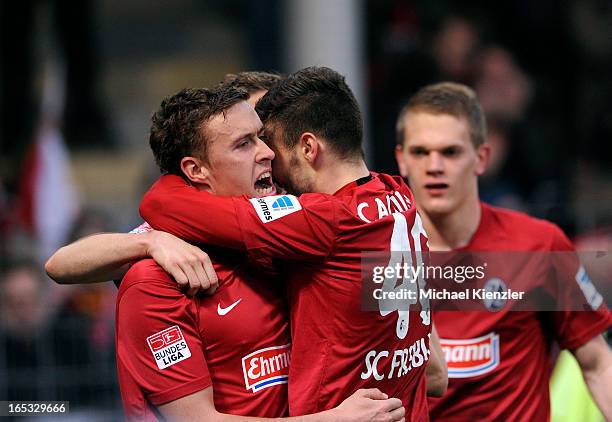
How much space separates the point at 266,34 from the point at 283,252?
675cm

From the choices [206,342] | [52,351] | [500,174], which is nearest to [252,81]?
[206,342]

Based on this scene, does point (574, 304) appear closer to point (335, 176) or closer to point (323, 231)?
point (335, 176)

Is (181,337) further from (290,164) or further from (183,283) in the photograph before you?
(290,164)

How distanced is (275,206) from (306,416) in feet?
2.20

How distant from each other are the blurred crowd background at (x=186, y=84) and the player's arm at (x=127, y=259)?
3.60 metres

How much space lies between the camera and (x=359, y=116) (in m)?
3.90

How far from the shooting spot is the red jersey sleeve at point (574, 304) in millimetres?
4539

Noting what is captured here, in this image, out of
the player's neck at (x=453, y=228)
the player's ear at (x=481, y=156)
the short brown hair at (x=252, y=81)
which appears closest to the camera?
the short brown hair at (x=252, y=81)

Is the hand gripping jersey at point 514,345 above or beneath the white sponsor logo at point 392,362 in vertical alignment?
beneath

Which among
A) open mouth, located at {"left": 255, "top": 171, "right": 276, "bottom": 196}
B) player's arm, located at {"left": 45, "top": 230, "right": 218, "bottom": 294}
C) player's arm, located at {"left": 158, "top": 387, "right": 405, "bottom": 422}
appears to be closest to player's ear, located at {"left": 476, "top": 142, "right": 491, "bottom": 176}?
open mouth, located at {"left": 255, "top": 171, "right": 276, "bottom": 196}

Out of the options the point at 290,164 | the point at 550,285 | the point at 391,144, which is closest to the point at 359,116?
the point at 290,164

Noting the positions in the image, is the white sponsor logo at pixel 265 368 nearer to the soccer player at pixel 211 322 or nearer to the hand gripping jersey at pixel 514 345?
the soccer player at pixel 211 322

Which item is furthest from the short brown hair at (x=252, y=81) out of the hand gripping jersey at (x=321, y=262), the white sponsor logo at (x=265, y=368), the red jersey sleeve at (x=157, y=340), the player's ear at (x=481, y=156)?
the player's ear at (x=481, y=156)

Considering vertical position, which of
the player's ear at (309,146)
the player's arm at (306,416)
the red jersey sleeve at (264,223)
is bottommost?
the player's arm at (306,416)
